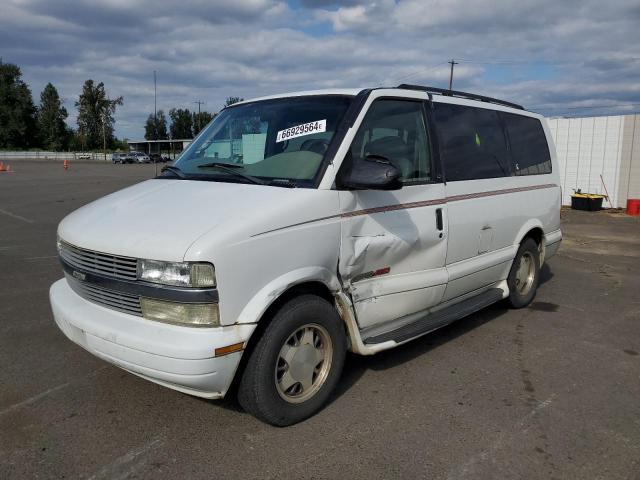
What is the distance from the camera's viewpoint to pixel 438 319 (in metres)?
4.27

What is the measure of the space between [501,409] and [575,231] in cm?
1003

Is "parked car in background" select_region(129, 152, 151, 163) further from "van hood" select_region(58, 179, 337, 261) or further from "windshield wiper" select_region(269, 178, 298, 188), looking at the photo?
"windshield wiper" select_region(269, 178, 298, 188)

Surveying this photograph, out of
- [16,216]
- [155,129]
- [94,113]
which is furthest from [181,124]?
[16,216]

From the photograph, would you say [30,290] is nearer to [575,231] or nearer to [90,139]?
[575,231]

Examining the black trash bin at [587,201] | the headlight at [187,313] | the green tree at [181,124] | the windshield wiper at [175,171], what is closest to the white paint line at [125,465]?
the headlight at [187,313]

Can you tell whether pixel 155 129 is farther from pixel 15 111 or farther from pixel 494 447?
pixel 494 447

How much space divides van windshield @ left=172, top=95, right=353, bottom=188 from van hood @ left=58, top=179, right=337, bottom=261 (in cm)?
18

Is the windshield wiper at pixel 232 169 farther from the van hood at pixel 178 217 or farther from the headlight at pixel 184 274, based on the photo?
the headlight at pixel 184 274

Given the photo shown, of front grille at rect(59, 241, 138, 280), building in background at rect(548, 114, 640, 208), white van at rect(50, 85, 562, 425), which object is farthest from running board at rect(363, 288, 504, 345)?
building in background at rect(548, 114, 640, 208)

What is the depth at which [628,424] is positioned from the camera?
11.0ft

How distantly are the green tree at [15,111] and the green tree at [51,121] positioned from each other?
183 centimetres

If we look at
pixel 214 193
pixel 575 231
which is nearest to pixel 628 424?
pixel 214 193

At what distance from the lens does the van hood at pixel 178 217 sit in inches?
113

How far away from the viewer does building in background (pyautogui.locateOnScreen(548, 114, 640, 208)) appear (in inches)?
615
